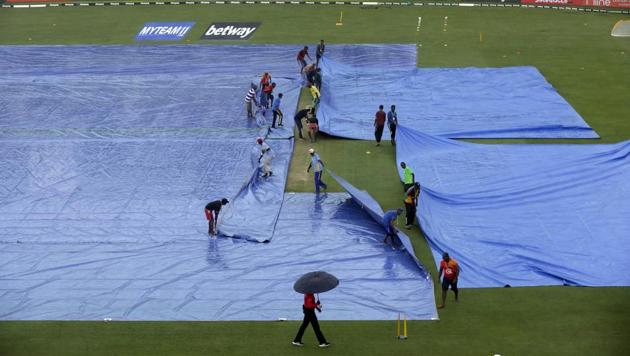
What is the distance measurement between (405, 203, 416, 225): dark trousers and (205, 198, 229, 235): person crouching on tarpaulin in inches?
187

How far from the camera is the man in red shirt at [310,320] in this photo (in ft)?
54.4

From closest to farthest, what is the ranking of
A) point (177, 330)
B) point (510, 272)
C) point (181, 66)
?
1. point (177, 330)
2. point (510, 272)
3. point (181, 66)

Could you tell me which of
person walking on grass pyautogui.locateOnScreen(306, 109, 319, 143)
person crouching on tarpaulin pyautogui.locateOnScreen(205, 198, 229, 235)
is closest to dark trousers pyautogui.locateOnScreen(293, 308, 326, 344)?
person crouching on tarpaulin pyautogui.locateOnScreen(205, 198, 229, 235)

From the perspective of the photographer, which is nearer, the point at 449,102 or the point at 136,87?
the point at 449,102

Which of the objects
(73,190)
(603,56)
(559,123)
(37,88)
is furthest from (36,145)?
(603,56)

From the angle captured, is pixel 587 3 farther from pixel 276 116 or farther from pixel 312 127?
pixel 312 127

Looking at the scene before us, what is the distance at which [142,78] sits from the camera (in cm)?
3525

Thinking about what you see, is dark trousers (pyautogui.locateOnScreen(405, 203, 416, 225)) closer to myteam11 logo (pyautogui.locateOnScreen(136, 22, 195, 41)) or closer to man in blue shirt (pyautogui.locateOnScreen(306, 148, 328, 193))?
man in blue shirt (pyautogui.locateOnScreen(306, 148, 328, 193))

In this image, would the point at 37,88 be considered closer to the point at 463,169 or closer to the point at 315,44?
the point at 315,44

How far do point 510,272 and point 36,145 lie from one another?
16.8 meters

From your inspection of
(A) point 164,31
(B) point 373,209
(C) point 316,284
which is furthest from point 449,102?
(A) point 164,31

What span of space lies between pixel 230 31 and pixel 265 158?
64.6ft

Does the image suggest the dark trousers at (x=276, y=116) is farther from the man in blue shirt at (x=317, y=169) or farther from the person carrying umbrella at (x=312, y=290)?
the person carrying umbrella at (x=312, y=290)

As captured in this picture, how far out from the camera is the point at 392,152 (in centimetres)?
2736
